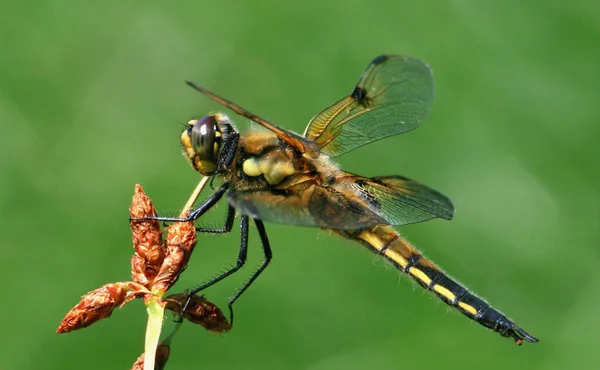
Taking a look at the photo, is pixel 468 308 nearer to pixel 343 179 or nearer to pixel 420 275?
pixel 420 275

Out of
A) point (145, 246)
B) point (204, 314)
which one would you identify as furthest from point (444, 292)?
point (145, 246)

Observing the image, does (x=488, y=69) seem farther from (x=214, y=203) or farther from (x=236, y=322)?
(x=214, y=203)

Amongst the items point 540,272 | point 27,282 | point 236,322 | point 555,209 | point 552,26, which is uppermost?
point 552,26

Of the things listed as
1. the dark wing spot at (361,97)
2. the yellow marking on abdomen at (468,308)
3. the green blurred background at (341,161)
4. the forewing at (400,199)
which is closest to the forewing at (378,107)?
the dark wing spot at (361,97)

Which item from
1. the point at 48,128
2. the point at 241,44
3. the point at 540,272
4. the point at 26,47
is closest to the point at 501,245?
the point at 540,272

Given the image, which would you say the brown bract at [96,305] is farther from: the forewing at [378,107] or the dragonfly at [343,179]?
the forewing at [378,107]

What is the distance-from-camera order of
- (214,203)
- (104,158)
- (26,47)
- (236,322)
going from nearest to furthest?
1. (214,203)
2. (236,322)
3. (104,158)
4. (26,47)

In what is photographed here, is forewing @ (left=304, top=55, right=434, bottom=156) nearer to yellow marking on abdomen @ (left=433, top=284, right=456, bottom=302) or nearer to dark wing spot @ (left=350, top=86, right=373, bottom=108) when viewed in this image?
dark wing spot @ (left=350, top=86, right=373, bottom=108)

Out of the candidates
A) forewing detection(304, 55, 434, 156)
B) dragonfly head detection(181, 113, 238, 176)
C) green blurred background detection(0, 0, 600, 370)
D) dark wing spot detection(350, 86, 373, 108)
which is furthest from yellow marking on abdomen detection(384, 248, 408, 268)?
green blurred background detection(0, 0, 600, 370)

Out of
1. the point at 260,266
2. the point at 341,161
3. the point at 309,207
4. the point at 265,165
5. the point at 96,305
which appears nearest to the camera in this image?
the point at 96,305
